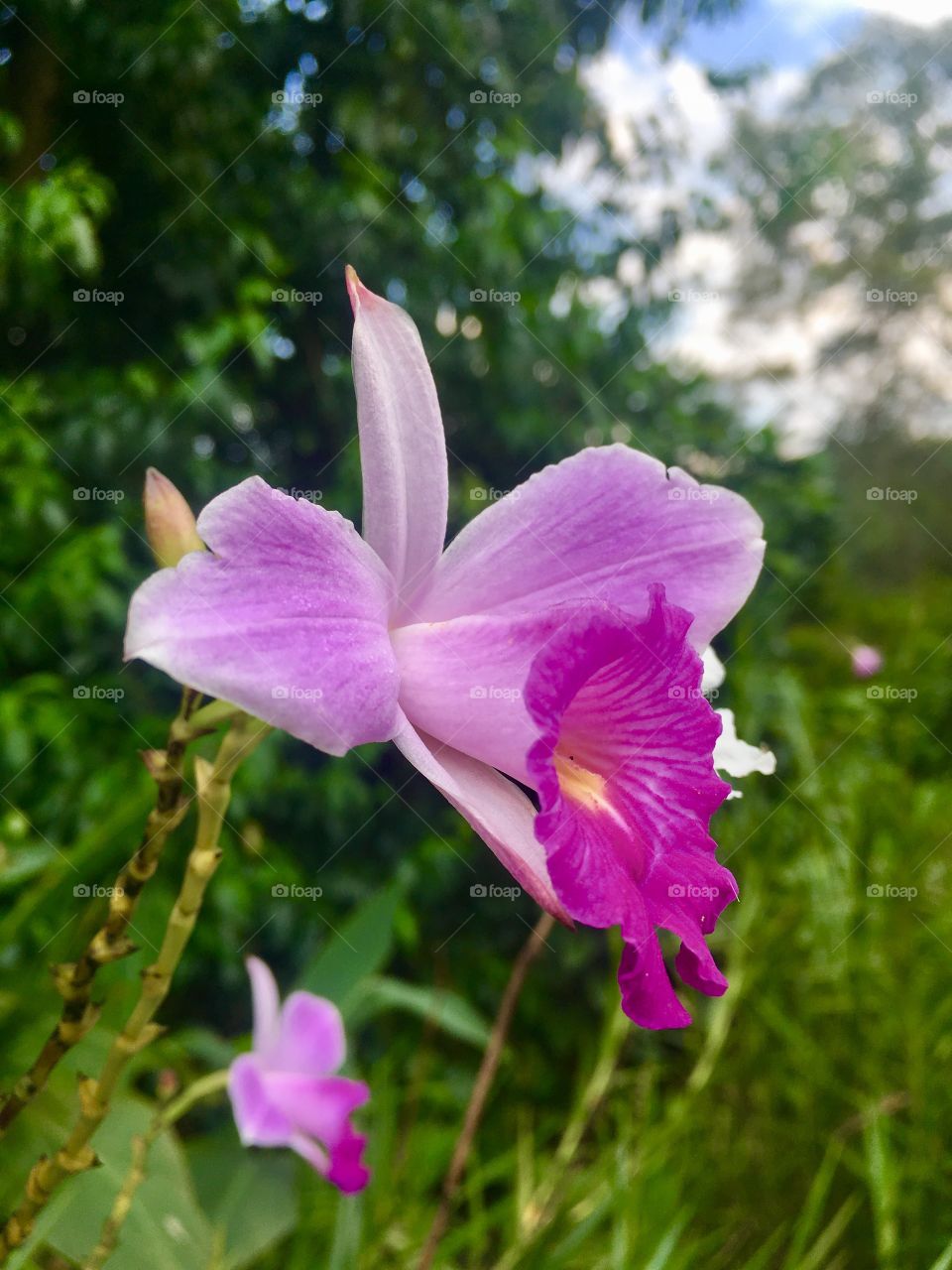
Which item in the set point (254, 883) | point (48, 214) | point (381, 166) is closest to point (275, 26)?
point (381, 166)

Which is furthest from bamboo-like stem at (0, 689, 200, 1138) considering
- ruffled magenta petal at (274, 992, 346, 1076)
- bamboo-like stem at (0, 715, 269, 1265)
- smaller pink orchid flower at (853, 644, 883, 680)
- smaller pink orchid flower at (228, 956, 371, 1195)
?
smaller pink orchid flower at (853, 644, 883, 680)

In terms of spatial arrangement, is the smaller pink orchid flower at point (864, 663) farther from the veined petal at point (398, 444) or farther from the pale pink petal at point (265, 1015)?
the veined petal at point (398, 444)

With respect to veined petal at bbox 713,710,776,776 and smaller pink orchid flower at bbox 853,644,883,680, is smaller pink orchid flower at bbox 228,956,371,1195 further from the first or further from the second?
smaller pink orchid flower at bbox 853,644,883,680

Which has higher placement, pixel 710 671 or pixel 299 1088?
pixel 710 671

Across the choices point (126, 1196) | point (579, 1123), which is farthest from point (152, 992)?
point (579, 1123)

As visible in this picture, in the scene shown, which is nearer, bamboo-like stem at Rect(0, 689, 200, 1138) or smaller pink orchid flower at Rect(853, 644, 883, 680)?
bamboo-like stem at Rect(0, 689, 200, 1138)

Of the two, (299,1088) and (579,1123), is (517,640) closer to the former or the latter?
(299,1088)
